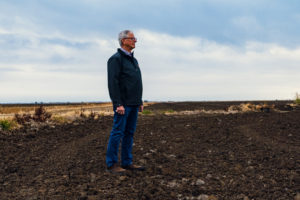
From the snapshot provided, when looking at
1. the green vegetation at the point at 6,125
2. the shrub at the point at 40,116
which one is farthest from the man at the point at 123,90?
the shrub at the point at 40,116

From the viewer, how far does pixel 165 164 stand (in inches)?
231

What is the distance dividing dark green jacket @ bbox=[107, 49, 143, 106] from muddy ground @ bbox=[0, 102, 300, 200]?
1.26 meters

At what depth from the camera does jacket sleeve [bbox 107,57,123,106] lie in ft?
15.5

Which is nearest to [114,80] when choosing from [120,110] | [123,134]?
[120,110]

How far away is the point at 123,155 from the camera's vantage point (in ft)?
17.4

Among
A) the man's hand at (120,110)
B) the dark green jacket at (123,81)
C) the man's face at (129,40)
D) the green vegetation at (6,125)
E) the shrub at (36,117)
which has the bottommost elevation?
the green vegetation at (6,125)

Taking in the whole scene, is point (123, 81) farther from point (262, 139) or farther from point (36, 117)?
point (36, 117)

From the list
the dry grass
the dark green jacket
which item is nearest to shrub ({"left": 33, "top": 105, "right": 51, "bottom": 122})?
the dry grass

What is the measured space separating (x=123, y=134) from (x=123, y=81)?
3.05 feet

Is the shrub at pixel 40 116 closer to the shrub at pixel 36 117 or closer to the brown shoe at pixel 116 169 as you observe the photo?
the shrub at pixel 36 117

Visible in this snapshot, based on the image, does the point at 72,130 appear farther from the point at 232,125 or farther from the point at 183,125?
the point at 232,125

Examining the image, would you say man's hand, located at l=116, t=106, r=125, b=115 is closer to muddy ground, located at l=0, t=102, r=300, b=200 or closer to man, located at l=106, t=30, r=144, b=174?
man, located at l=106, t=30, r=144, b=174

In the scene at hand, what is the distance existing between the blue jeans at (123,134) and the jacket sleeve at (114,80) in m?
0.26

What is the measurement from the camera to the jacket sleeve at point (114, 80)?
15.5ft
